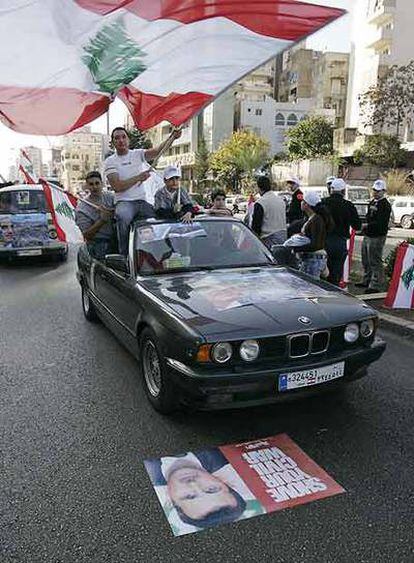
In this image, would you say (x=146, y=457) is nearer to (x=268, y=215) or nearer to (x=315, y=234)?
(x=315, y=234)

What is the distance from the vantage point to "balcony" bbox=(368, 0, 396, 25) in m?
47.7

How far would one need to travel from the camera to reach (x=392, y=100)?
39719mm

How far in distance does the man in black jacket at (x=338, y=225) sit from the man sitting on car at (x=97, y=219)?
305cm

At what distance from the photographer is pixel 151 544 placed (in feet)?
8.68

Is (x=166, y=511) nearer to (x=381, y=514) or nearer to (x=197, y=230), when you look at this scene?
(x=381, y=514)

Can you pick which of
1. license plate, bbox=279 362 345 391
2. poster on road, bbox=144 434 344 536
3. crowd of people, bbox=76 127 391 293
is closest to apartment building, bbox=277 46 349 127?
crowd of people, bbox=76 127 391 293

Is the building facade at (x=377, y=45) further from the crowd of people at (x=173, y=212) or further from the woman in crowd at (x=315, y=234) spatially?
the woman in crowd at (x=315, y=234)

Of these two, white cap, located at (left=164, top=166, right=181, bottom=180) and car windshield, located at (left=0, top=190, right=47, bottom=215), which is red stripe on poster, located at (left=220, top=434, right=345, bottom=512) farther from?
car windshield, located at (left=0, top=190, right=47, bottom=215)

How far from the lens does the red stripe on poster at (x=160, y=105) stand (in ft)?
23.9

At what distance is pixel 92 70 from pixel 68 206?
4.90m

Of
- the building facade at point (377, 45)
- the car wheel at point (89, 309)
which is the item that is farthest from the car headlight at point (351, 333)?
the building facade at point (377, 45)

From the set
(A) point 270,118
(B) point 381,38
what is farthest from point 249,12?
(A) point 270,118

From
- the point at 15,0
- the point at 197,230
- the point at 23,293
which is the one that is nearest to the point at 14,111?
the point at 15,0

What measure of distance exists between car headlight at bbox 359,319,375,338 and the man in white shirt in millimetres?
2910
